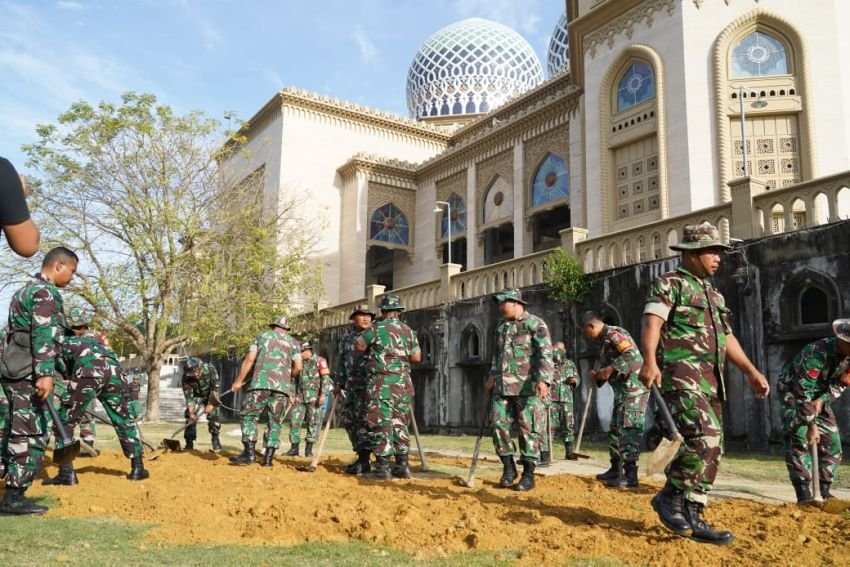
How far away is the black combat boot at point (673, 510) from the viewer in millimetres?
4199

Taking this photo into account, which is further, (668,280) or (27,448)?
(27,448)

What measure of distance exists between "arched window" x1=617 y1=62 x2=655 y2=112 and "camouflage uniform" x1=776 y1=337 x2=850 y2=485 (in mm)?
14157

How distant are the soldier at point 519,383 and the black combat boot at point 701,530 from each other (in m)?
2.29

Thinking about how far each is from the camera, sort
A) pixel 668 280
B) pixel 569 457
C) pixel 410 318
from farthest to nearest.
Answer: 1. pixel 410 318
2. pixel 569 457
3. pixel 668 280

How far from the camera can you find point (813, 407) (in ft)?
18.6

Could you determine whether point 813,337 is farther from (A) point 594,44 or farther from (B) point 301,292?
(B) point 301,292

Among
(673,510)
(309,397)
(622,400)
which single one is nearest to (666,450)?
(673,510)

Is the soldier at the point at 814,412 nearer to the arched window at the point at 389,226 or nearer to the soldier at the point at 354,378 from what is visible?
the soldier at the point at 354,378

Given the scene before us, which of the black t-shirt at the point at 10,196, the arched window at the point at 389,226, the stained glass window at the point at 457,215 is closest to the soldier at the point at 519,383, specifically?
the black t-shirt at the point at 10,196

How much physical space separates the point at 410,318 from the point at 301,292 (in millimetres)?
5984

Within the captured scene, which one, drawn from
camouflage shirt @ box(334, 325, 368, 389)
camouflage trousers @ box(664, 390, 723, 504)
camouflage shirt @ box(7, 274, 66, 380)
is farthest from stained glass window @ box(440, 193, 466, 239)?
camouflage trousers @ box(664, 390, 723, 504)

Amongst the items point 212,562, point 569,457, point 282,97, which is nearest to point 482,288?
point 569,457

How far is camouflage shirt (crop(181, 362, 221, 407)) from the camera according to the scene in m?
11.0

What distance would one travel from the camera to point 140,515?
506 cm
